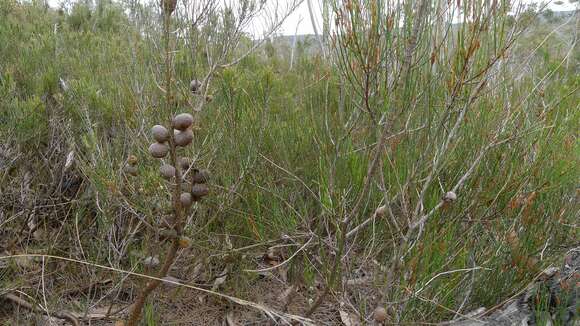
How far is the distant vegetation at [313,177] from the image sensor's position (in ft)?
6.12

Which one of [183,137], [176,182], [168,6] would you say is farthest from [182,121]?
[168,6]

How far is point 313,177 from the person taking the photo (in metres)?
2.76

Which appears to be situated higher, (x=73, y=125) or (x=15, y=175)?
(x=73, y=125)

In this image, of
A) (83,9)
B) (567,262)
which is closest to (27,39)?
(83,9)

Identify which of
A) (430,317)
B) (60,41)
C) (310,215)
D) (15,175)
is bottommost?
(430,317)

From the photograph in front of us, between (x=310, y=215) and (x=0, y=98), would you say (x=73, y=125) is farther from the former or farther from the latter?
(x=310, y=215)

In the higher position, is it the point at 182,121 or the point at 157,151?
the point at 182,121

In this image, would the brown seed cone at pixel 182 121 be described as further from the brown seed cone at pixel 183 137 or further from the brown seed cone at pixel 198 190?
the brown seed cone at pixel 198 190

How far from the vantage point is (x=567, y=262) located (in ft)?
7.55

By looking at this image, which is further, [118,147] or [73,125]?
[73,125]

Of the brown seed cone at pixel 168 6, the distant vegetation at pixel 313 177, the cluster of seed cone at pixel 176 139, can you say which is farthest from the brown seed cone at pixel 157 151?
the brown seed cone at pixel 168 6

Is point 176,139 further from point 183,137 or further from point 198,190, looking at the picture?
point 198,190

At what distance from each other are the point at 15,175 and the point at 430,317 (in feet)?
8.20

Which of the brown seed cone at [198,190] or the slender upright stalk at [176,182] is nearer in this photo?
the slender upright stalk at [176,182]
